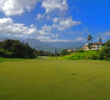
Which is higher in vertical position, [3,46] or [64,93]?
[3,46]

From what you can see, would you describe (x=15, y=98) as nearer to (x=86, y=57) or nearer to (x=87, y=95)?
(x=87, y=95)

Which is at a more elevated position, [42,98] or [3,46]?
[3,46]

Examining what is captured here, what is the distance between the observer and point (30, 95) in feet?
14.7

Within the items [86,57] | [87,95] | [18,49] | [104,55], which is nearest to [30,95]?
[87,95]

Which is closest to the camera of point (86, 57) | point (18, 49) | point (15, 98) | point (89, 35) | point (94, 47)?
point (15, 98)

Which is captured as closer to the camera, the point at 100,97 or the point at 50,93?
the point at 100,97

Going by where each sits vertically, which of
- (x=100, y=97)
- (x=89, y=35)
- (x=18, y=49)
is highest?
(x=89, y=35)

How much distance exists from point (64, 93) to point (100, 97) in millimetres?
1393

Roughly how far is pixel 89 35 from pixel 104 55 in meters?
23.5

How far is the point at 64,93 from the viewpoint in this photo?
4.70m

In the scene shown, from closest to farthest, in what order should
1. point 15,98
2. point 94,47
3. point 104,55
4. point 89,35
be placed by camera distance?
point 15,98 < point 104,55 < point 89,35 < point 94,47

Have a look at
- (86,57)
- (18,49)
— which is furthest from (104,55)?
(18,49)

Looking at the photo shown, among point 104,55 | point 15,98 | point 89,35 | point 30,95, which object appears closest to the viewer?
point 15,98

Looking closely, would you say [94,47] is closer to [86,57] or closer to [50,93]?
[86,57]
